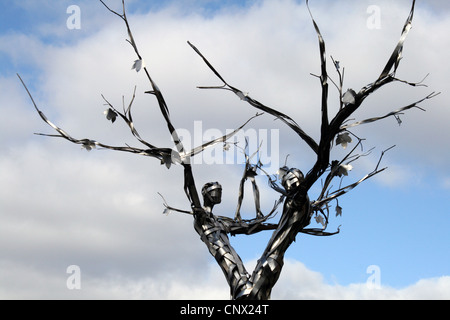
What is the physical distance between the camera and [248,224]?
9.76m

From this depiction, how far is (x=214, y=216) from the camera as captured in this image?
9156 millimetres

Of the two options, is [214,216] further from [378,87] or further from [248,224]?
[378,87]

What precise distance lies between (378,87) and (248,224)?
11.4ft

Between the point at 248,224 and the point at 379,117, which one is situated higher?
the point at 379,117
